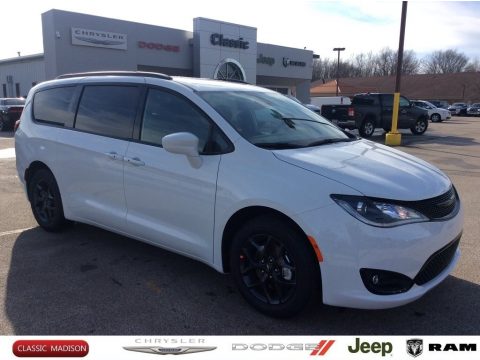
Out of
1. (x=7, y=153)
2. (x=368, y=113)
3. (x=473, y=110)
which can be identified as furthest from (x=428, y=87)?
(x=7, y=153)

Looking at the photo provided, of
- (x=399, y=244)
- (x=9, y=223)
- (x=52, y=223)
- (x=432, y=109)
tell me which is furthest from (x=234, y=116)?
(x=432, y=109)

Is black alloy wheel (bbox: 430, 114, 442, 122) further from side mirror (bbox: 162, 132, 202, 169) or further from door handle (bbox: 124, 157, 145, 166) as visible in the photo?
side mirror (bbox: 162, 132, 202, 169)

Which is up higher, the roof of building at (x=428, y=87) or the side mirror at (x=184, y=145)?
the roof of building at (x=428, y=87)

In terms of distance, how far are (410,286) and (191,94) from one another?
2274mm

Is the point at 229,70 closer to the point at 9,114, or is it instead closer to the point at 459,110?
the point at 9,114

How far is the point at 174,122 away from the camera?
388 cm

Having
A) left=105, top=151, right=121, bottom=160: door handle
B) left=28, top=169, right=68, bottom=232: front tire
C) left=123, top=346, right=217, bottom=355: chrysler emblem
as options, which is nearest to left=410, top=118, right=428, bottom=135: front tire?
left=28, top=169, right=68, bottom=232: front tire

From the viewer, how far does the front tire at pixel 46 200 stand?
5004 mm

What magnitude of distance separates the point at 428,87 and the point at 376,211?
70.0m

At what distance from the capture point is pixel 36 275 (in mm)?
4090

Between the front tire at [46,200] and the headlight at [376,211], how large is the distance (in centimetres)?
337

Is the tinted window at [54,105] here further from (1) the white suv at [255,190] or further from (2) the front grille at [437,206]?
(2) the front grille at [437,206]

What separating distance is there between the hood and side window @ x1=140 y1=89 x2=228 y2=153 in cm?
57

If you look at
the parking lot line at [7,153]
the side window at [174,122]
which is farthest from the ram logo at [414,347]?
the parking lot line at [7,153]
